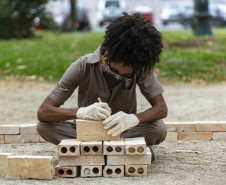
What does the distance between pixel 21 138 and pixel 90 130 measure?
1513 millimetres

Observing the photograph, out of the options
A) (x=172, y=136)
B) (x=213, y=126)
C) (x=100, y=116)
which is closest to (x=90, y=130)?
(x=100, y=116)

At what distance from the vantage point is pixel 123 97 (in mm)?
4270

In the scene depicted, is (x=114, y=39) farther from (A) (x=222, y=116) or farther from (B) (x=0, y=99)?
(B) (x=0, y=99)

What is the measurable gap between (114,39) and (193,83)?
18.1 ft

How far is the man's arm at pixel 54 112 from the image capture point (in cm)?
405

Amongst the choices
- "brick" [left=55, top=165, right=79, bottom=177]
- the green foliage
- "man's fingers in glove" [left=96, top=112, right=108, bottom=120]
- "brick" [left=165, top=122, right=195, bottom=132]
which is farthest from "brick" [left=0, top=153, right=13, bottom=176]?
the green foliage

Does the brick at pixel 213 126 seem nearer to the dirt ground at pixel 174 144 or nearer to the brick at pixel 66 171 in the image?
the dirt ground at pixel 174 144

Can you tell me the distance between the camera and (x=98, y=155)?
384 cm

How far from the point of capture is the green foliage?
14391 millimetres

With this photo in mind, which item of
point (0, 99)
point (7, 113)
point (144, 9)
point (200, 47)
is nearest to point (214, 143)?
point (7, 113)

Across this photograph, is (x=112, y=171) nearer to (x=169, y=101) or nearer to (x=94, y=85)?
(x=94, y=85)

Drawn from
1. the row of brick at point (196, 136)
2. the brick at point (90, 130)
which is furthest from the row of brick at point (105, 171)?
the row of brick at point (196, 136)

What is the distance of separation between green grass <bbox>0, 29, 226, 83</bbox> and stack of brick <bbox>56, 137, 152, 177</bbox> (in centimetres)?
550

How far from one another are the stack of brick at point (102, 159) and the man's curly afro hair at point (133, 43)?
0.61 meters
